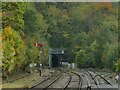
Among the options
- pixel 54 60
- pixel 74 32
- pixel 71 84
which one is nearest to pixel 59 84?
pixel 71 84

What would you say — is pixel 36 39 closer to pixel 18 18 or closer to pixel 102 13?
pixel 18 18

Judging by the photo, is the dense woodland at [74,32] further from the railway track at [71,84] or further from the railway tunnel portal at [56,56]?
the railway track at [71,84]

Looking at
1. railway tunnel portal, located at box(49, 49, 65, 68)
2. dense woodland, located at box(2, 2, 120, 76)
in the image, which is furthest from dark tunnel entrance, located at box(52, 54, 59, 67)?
dense woodland, located at box(2, 2, 120, 76)

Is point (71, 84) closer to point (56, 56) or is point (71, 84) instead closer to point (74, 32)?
point (74, 32)

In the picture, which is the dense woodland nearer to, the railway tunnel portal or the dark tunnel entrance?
the railway tunnel portal

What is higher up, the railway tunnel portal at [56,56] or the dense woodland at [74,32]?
the dense woodland at [74,32]

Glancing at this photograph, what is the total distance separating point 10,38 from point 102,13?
63.2m

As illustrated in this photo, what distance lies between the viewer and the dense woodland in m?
52.7

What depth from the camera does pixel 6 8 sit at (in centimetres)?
2800

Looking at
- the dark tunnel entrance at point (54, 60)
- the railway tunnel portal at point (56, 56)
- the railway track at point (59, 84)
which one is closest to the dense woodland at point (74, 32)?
the railway tunnel portal at point (56, 56)

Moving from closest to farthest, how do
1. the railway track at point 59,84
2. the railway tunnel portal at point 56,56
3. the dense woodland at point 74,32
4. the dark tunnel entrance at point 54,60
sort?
the railway track at point 59,84
the dense woodland at point 74,32
the railway tunnel portal at point 56,56
the dark tunnel entrance at point 54,60

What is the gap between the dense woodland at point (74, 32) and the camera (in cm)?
5269

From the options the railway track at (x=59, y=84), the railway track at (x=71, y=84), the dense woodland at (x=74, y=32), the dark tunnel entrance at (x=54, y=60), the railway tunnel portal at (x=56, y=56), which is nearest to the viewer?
the railway track at (x=71, y=84)

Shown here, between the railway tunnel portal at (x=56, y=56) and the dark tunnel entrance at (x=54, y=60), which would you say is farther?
the dark tunnel entrance at (x=54, y=60)
